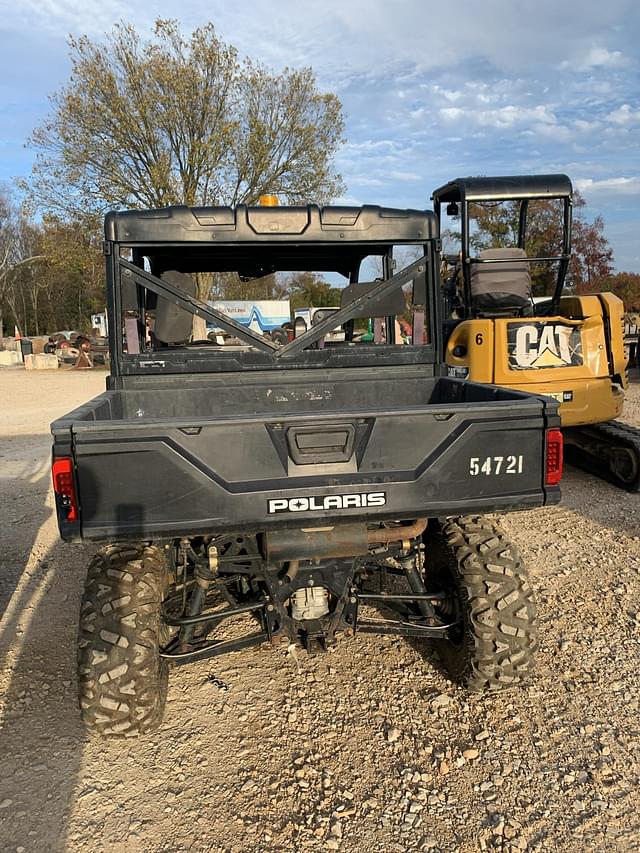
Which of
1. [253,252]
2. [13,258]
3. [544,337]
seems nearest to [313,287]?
[544,337]

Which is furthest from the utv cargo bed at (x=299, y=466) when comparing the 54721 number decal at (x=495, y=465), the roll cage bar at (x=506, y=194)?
the roll cage bar at (x=506, y=194)

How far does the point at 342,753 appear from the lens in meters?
2.60

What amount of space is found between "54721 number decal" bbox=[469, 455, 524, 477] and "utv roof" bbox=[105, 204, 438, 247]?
149 centimetres

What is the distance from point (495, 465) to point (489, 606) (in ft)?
2.25

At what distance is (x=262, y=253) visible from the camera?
3.68 m

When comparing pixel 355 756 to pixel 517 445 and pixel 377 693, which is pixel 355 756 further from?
pixel 517 445

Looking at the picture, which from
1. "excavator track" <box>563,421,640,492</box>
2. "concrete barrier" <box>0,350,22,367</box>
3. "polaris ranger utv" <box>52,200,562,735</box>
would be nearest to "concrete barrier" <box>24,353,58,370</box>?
"concrete barrier" <box>0,350,22,367</box>

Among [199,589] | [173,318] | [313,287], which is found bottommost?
[199,589]

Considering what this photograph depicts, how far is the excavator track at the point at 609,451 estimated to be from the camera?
5820 millimetres

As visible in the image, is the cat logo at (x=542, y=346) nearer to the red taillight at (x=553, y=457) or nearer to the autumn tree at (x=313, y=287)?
the autumn tree at (x=313, y=287)

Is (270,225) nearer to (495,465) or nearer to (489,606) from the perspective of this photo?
(495,465)

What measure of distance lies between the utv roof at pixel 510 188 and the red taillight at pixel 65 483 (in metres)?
5.06

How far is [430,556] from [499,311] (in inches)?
150

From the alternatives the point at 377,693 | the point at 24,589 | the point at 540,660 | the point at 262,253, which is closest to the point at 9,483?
the point at 24,589
